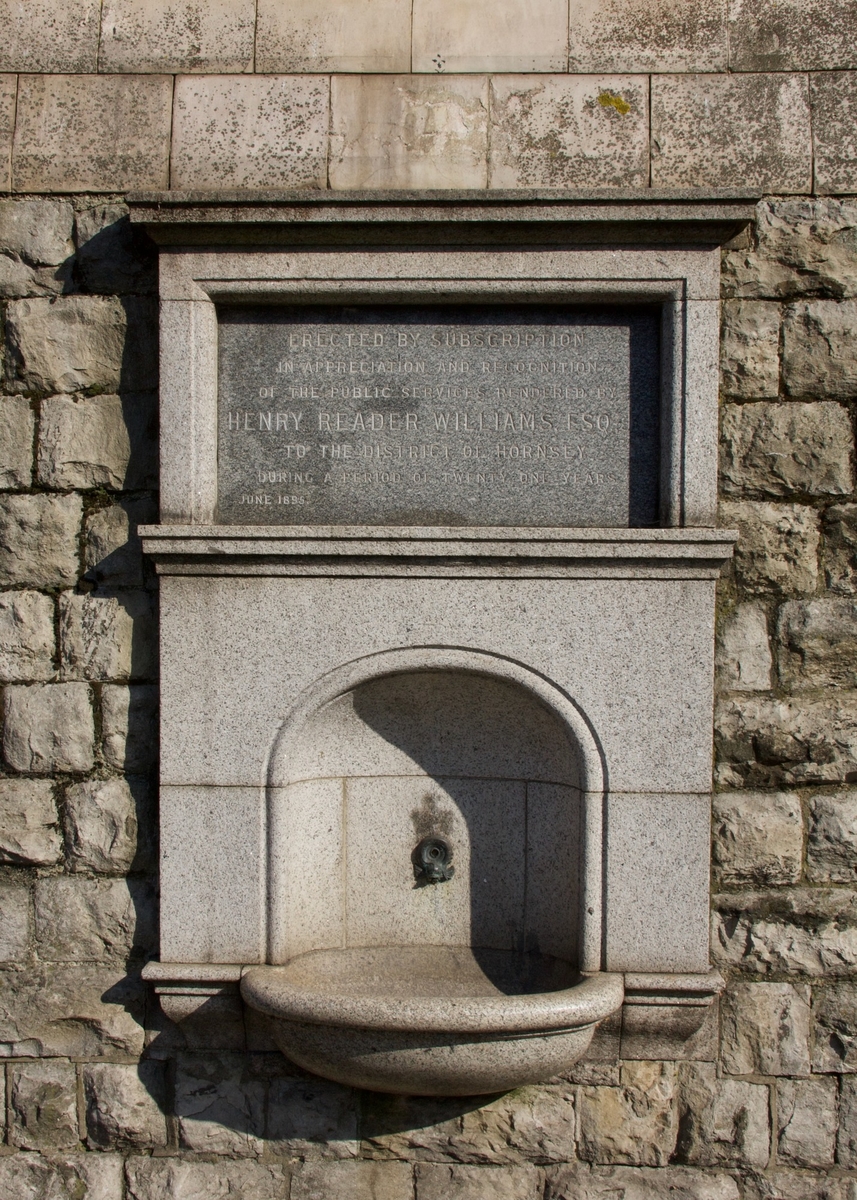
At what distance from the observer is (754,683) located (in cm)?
310

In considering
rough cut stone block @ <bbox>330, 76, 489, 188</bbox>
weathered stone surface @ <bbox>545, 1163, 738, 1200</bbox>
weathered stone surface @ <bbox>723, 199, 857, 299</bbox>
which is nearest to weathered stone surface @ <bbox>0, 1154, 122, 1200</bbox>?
weathered stone surface @ <bbox>545, 1163, 738, 1200</bbox>

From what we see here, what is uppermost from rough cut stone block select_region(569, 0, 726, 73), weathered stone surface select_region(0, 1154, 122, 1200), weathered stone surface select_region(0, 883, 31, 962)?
rough cut stone block select_region(569, 0, 726, 73)

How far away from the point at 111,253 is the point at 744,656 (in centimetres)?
250

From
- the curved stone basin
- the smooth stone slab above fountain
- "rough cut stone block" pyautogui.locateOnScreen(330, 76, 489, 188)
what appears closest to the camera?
the curved stone basin

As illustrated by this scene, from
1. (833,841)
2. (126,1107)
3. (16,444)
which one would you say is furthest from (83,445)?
(833,841)

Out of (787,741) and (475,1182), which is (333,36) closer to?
(787,741)

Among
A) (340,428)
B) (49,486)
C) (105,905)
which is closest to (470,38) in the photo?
(340,428)

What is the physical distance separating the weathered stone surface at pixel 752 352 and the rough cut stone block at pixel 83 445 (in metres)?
2.02

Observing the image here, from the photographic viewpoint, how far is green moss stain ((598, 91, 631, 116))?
122 inches

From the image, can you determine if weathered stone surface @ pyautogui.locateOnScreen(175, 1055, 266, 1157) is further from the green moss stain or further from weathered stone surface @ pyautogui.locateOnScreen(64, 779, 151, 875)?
the green moss stain

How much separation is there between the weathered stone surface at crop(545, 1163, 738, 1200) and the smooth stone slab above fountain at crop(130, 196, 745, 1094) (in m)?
0.39

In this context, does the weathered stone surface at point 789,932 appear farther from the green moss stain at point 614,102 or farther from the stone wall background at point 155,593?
the green moss stain at point 614,102

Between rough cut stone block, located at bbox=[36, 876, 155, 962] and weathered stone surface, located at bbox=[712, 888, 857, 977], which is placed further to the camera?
rough cut stone block, located at bbox=[36, 876, 155, 962]

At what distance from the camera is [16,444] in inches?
126
